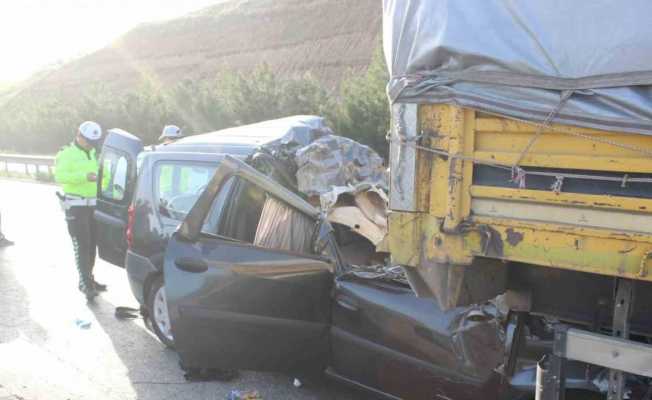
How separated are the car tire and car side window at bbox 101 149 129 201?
1.61 meters

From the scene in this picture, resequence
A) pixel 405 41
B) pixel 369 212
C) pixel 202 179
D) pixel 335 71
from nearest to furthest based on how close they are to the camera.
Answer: pixel 405 41
pixel 202 179
pixel 369 212
pixel 335 71

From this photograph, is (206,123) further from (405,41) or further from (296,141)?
(405,41)

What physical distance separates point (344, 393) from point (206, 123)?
22381 millimetres

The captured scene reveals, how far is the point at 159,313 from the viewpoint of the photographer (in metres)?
5.40

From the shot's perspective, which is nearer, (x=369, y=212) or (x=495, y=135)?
(x=495, y=135)

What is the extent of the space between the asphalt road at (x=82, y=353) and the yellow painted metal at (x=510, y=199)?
2.14 m

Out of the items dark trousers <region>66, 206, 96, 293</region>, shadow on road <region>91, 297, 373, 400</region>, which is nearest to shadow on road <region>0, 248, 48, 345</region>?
dark trousers <region>66, 206, 96, 293</region>

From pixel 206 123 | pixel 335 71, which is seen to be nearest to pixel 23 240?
pixel 206 123

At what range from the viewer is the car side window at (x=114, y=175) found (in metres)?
6.70

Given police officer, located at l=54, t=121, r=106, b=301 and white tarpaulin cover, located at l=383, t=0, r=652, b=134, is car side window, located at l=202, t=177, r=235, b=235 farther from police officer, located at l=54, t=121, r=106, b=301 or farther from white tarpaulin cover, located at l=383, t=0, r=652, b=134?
police officer, located at l=54, t=121, r=106, b=301

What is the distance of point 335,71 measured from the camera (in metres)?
40.9

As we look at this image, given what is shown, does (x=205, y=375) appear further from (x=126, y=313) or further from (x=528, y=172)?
(x=528, y=172)

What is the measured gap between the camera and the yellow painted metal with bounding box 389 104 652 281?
226 centimetres

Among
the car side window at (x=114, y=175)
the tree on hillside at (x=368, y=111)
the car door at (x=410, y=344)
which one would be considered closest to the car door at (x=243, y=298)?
the car door at (x=410, y=344)
